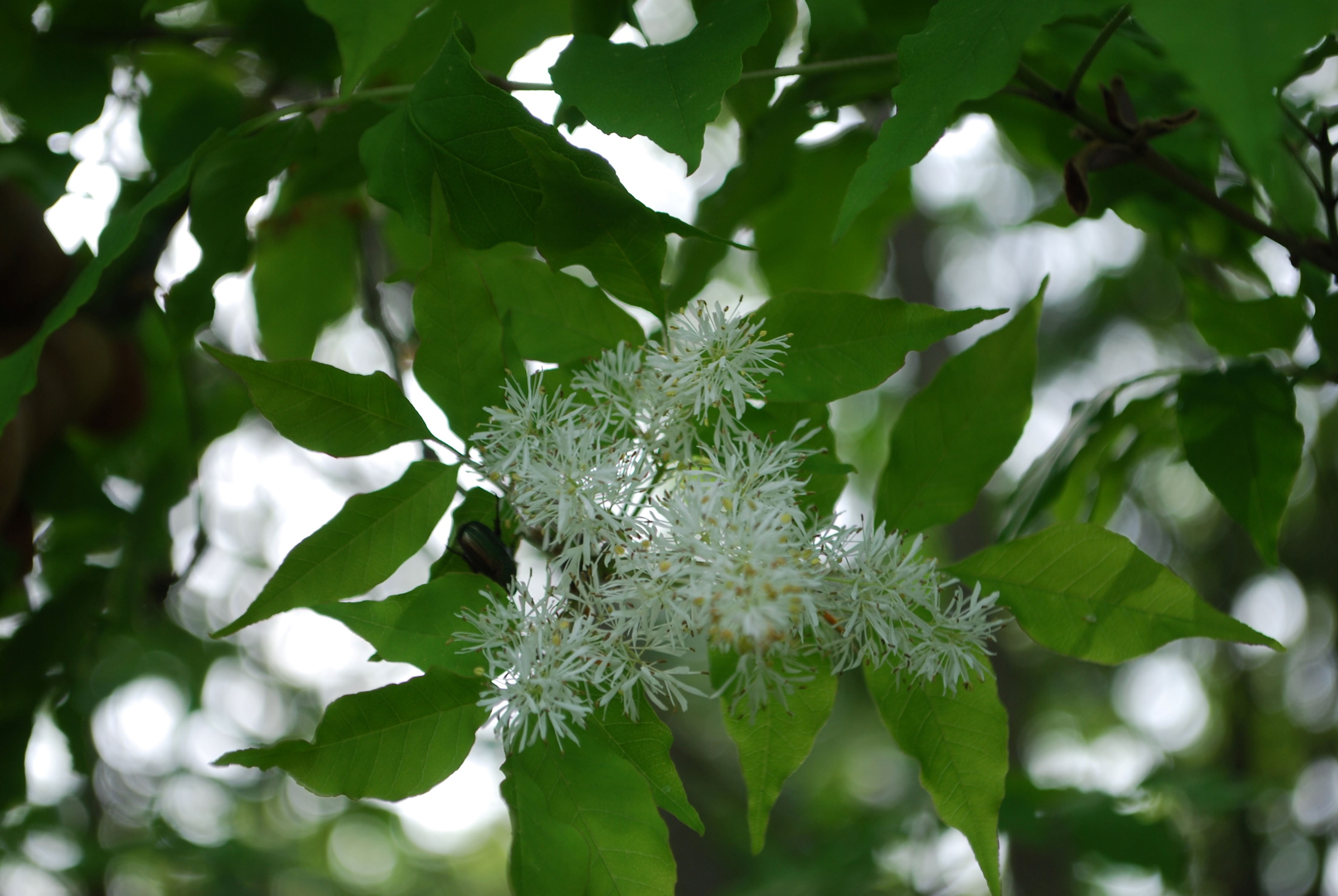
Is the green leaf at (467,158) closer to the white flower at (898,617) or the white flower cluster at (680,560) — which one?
the white flower cluster at (680,560)

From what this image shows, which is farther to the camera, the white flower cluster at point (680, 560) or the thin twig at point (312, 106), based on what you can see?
the thin twig at point (312, 106)

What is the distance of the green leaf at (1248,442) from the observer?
70 centimetres

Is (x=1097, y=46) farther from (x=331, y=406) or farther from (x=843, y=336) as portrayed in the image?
(x=331, y=406)

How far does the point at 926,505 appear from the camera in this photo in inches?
25.6

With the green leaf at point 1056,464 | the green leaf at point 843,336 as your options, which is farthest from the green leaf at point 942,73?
the green leaf at point 1056,464

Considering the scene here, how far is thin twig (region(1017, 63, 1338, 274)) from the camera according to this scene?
681 millimetres

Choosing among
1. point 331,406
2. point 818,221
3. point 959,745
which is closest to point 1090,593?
point 959,745

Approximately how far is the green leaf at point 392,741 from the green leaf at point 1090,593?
1.10ft

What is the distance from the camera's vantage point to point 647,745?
0.53 meters

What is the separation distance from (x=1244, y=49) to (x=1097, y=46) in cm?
31

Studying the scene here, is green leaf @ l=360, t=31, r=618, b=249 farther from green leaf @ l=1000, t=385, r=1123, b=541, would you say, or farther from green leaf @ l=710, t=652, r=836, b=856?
green leaf @ l=1000, t=385, r=1123, b=541

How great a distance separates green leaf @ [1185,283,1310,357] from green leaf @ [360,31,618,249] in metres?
0.57

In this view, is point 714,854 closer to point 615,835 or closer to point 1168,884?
point 1168,884

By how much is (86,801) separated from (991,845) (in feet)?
5.83
